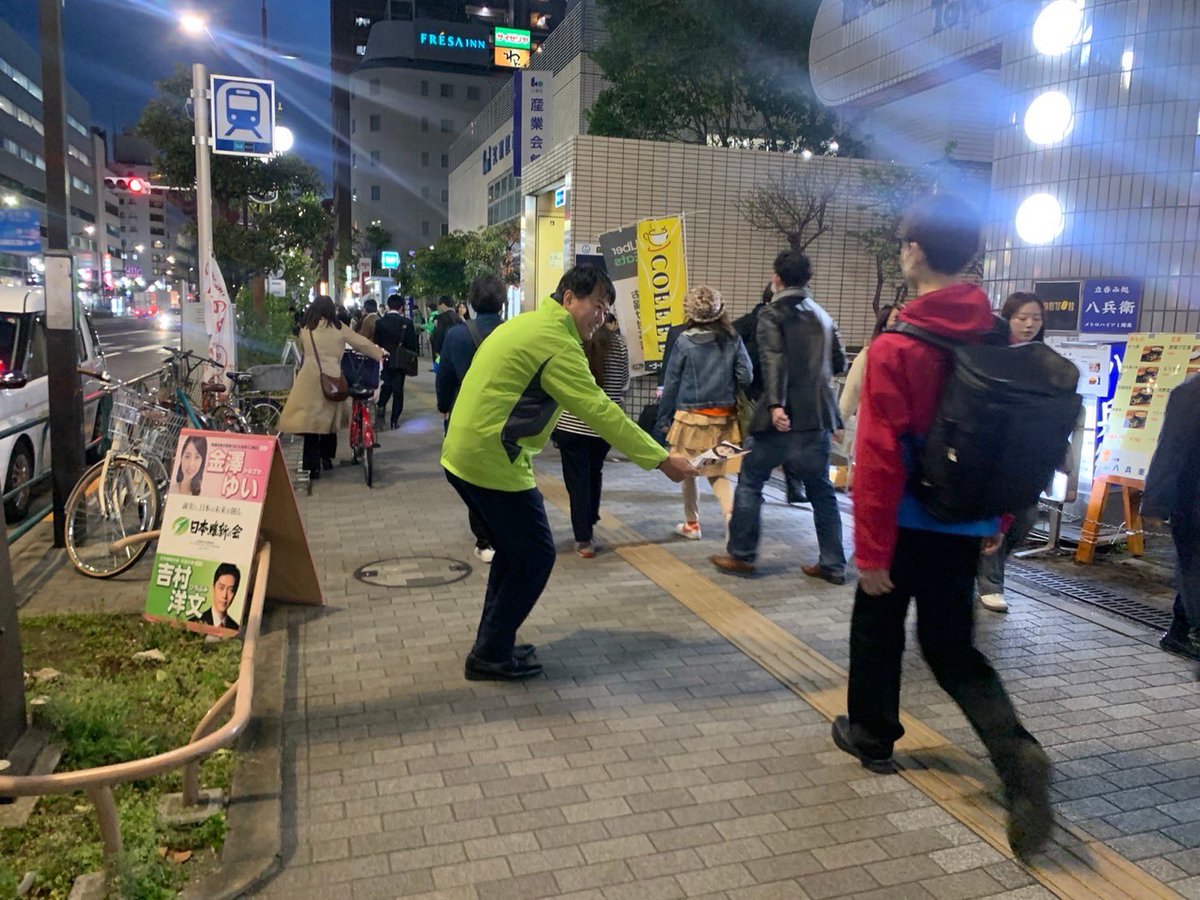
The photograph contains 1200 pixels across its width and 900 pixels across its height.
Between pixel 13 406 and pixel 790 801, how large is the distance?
22.3 ft

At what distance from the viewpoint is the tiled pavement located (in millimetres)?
2809

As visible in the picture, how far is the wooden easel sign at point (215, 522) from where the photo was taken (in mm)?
4531

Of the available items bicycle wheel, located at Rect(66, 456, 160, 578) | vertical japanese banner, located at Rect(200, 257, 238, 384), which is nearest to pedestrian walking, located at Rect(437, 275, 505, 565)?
bicycle wheel, located at Rect(66, 456, 160, 578)

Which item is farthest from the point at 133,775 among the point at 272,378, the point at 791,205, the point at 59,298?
the point at 791,205

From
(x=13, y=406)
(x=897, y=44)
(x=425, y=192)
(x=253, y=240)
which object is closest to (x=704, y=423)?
(x=13, y=406)

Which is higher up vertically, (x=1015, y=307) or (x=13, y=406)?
(x=1015, y=307)

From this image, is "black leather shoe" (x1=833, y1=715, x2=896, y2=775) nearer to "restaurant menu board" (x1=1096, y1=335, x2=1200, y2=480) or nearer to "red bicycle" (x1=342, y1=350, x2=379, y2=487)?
"restaurant menu board" (x1=1096, y1=335, x2=1200, y2=480)

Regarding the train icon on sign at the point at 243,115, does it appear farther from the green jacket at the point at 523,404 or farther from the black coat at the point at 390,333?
the green jacket at the point at 523,404

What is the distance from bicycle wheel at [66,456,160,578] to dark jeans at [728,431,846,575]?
3735 mm

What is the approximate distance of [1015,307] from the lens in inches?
202

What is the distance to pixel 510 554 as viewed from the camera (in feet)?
13.2

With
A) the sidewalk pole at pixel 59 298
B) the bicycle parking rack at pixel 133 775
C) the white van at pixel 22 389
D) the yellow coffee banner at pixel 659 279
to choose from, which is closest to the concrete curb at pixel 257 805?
the bicycle parking rack at pixel 133 775

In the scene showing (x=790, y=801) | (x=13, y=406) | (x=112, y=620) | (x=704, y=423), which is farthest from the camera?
(x=13, y=406)

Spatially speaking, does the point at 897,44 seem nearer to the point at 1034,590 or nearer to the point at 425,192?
the point at 1034,590
